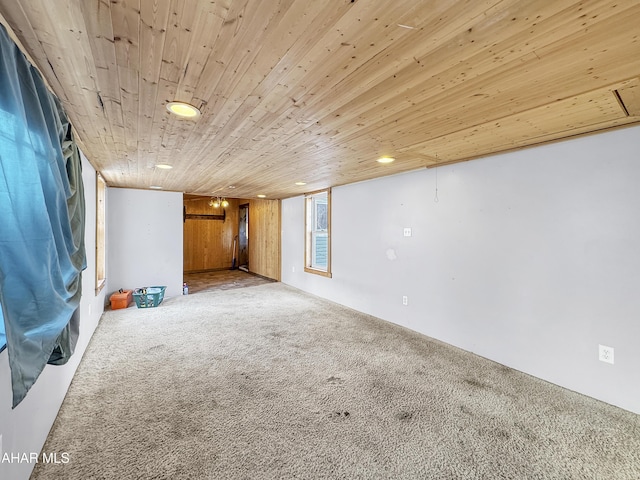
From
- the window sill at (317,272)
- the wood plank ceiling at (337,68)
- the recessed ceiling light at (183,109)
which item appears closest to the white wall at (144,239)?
the window sill at (317,272)

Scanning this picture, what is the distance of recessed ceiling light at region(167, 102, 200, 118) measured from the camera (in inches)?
72.8

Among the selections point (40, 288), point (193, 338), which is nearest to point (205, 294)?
point (193, 338)

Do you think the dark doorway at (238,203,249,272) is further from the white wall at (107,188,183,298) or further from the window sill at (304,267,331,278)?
the window sill at (304,267,331,278)

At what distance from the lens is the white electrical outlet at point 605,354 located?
90.0 inches

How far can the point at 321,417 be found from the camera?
2.07m

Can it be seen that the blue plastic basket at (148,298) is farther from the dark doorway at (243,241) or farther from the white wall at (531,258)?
the dark doorway at (243,241)

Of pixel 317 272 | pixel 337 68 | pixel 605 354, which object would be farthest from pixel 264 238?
pixel 605 354

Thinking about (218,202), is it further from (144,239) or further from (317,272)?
(317,272)

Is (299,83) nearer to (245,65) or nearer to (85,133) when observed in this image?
(245,65)

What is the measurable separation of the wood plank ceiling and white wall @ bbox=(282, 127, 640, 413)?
392 mm

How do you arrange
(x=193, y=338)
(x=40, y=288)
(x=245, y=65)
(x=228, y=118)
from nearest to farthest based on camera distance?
(x=40, y=288) < (x=245, y=65) < (x=228, y=118) < (x=193, y=338)

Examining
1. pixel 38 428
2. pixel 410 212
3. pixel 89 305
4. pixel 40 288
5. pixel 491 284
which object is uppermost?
pixel 410 212

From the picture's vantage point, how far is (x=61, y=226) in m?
1.48

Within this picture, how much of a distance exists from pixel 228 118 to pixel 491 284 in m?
2.94
